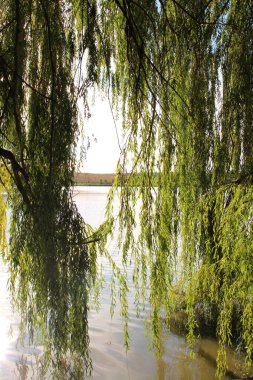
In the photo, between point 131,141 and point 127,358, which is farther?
point 127,358

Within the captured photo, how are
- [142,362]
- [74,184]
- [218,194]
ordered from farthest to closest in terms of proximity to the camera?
[142,362] < [218,194] < [74,184]

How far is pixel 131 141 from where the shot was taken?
2006 millimetres

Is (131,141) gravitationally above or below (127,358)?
above

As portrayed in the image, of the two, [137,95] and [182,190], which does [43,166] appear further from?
[182,190]

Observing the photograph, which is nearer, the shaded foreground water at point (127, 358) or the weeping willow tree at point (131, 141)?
the weeping willow tree at point (131, 141)

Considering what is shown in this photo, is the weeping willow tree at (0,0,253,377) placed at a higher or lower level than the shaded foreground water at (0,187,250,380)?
higher

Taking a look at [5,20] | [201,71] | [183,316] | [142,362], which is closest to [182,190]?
[201,71]

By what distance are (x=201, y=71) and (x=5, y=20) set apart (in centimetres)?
119

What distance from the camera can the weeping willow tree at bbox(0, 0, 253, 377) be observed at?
1605mm

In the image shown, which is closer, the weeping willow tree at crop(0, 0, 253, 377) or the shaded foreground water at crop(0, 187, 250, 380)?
the weeping willow tree at crop(0, 0, 253, 377)

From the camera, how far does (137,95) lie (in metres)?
1.87

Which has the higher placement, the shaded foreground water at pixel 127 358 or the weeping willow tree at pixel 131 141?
the weeping willow tree at pixel 131 141

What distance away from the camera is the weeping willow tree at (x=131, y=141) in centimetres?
161

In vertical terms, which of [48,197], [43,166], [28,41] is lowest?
[48,197]
